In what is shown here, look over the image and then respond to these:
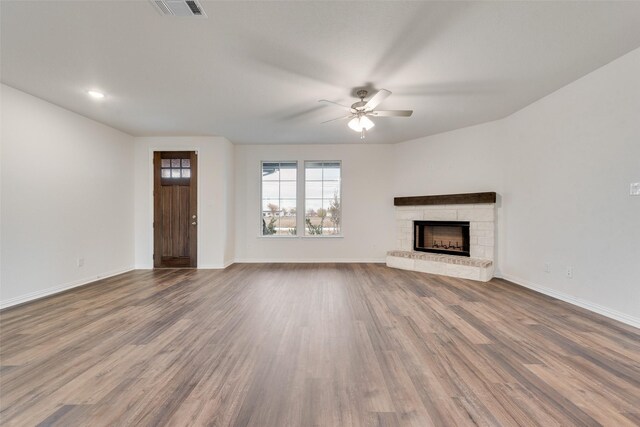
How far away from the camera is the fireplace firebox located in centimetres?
495

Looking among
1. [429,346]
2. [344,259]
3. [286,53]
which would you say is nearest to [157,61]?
[286,53]

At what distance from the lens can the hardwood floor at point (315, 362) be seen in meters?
1.45

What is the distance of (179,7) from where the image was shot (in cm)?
197

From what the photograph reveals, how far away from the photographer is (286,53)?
253cm

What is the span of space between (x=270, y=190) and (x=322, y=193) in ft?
3.99

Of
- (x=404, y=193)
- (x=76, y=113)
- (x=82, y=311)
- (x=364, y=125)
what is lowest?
(x=82, y=311)

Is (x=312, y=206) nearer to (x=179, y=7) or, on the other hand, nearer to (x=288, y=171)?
(x=288, y=171)

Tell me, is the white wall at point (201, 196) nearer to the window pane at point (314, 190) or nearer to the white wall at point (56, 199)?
the white wall at point (56, 199)

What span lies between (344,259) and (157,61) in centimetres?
474

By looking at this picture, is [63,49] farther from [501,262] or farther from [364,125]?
[501,262]

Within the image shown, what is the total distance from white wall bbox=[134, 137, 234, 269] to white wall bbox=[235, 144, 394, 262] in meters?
0.65

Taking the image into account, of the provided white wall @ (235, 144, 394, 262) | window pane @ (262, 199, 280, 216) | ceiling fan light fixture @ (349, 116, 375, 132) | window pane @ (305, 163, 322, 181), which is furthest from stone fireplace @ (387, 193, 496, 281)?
window pane @ (262, 199, 280, 216)

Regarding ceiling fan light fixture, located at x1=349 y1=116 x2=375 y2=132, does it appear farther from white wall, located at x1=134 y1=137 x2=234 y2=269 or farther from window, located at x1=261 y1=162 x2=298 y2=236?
white wall, located at x1=134 y1=137 x2=234 y2=269

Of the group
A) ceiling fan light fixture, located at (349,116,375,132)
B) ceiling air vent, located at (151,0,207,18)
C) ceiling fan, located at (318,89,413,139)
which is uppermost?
ceiling air vent, located at (151,0,207,18)
